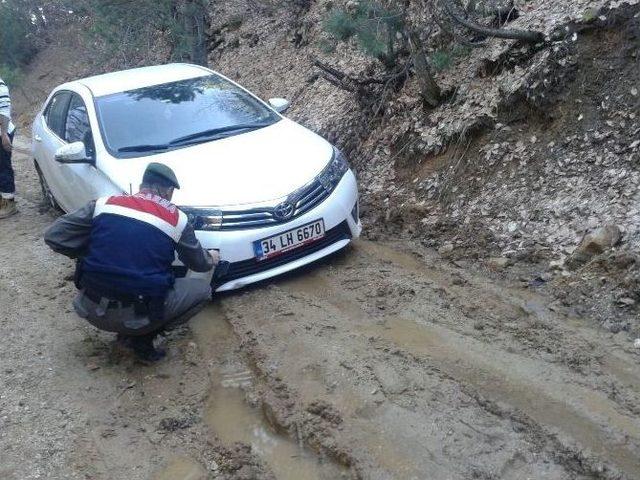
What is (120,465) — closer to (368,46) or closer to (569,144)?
(569,144)

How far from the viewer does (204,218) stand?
539cm

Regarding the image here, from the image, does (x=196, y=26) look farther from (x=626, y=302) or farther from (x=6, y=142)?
(x=626, y=302)

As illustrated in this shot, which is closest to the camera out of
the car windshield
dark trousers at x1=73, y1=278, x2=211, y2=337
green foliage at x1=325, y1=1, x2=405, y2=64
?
dark trousers at x1=73, y1=278, x2=211, y2=337

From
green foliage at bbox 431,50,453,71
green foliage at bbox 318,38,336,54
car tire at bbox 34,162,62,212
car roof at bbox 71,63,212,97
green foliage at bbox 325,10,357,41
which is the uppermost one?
green foliage at bbox 325,10,357,41

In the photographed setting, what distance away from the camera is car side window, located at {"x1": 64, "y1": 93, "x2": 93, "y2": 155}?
6.59 metres

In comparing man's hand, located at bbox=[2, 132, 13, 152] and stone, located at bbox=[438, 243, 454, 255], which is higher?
stone, located at bbox=[438, 243, 454, 255]

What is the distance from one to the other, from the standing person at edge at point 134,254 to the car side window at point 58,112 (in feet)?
10.2

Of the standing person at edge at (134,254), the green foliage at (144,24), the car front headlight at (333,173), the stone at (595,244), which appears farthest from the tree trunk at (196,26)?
the stone at (595,244)

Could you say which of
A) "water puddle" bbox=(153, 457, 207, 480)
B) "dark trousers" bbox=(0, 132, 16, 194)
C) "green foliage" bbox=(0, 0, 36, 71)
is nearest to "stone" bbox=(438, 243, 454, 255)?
"water puddle" bbox=(153, 457, 207, 480)

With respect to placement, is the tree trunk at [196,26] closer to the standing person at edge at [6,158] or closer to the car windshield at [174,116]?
the standing person at edge at [6,158]

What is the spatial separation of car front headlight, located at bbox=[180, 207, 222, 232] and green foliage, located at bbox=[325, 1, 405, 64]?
10.2 ft

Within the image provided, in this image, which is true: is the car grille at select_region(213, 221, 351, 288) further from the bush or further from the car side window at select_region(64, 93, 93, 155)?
the bush

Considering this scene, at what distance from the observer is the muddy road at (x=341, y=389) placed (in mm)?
3680

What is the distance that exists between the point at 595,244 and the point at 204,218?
277 cm
